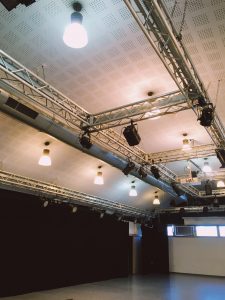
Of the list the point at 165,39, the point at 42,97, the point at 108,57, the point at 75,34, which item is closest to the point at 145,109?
the point at 108,57

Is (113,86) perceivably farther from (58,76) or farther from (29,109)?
(29,109)

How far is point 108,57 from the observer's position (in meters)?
3.77

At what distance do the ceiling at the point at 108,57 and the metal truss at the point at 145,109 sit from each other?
0.50 ft

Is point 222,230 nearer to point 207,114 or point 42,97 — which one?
point 207,114

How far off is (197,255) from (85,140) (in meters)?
11.7

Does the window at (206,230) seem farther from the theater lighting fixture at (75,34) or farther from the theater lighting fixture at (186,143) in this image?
the theater lighting fixture at (75,34)

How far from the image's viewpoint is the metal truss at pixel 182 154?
6.62 meters

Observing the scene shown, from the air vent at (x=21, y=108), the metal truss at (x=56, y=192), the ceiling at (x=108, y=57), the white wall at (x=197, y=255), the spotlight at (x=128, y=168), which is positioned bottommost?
the white wall at (x=197, y=255)

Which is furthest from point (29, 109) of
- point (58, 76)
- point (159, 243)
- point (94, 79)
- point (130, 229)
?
point (159, 243)

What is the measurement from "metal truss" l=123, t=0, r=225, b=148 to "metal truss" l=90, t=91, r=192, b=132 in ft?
1.04

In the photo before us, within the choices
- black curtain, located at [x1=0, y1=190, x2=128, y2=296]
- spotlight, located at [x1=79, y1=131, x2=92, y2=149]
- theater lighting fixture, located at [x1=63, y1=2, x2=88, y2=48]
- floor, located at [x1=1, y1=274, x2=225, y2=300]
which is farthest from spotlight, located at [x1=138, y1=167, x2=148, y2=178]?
theater lighting fixture, located at [x1=63, y1=2, x2=88, y2=48]

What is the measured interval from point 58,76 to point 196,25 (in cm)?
218

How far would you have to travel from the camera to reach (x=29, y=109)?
4098 mm

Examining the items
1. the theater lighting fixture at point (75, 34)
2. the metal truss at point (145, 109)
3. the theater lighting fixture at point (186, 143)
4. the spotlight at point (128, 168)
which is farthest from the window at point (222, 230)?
the theater lighting fixture at point (75, 34)
